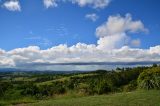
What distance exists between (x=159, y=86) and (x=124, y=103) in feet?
58.9

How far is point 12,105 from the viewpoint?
4134 centimetres

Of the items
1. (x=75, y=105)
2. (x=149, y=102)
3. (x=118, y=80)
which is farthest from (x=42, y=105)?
(x=118, y=80)

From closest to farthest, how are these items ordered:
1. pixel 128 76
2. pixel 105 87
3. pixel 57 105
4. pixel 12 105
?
pixel 57 105 < pixel 12 105 < pixel 105 87 < pixel 128 76

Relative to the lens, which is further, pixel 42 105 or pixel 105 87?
pixel 105 87

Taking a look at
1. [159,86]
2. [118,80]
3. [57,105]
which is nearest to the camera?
[57,105]

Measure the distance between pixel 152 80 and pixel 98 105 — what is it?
792 inches

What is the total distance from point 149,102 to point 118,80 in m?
49.2

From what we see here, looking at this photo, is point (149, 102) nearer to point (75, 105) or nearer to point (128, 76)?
point (75, 105)

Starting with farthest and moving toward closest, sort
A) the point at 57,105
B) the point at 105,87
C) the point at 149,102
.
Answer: the point at 105,87, the point at 57,105, the point at 149,102

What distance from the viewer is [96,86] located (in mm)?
61156

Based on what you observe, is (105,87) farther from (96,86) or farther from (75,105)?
(75,105)

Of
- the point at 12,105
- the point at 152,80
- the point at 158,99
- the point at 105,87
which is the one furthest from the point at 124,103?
the point at 105,87

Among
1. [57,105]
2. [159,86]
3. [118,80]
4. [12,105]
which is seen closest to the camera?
[57,105]

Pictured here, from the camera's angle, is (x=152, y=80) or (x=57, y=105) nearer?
(x=57, y=105)
